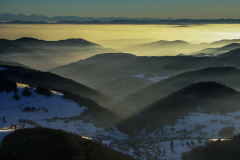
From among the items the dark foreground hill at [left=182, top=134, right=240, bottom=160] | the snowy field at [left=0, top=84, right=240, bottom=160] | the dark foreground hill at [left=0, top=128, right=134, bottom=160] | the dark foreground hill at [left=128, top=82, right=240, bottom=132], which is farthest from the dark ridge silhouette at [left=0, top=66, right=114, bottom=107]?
the dark foreground hill at [left=0, top=128, right=134, bottom=160]

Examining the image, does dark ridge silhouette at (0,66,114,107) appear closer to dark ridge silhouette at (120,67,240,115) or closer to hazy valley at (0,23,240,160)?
hazy valley at (0,23,240,160)

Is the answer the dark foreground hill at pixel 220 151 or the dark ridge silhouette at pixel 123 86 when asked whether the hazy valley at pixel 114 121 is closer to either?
the dark foreground hill at pixel 220 151

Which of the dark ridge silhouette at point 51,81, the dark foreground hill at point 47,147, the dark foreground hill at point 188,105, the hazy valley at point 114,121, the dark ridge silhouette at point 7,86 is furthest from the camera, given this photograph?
the dark ridge silhouette at point 51,81

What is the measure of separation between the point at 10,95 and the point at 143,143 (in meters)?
27.1

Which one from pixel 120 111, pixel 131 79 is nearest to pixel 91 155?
pixel 120 111

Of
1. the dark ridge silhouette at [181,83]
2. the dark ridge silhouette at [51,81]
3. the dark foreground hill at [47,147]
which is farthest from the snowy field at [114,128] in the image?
the dark ridge silhouette at [181,83]

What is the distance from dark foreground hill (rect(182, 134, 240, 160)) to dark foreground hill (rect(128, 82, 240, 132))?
29.6 metres

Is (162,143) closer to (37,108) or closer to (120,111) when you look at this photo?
(37,108)

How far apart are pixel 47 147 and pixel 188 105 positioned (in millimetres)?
53089

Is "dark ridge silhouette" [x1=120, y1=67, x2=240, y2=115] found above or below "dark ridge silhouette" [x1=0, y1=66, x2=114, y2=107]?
below

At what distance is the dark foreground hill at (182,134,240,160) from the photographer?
27780mm

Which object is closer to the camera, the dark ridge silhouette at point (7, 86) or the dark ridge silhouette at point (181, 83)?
Result: the dark ridge silhouette at point (7, 86)

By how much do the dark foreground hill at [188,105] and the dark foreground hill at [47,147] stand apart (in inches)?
1494

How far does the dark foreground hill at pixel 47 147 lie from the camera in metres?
21.2
